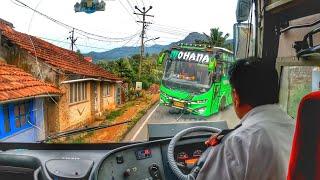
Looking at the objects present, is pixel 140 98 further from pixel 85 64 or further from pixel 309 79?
pixel 309 79

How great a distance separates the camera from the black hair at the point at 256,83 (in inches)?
65.1

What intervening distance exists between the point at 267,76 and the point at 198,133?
1024mm

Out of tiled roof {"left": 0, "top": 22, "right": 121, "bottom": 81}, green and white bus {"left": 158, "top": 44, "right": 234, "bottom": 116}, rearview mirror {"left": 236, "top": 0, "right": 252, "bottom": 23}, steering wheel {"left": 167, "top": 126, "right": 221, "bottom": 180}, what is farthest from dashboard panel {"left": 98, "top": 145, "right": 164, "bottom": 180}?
green and white bus {"left": 158, "top": 44, "right": 234, "bottom": 116}

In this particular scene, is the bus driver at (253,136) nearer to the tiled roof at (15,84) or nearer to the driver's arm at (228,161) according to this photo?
the driver's arm at (228,161)

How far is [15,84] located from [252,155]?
722 cm

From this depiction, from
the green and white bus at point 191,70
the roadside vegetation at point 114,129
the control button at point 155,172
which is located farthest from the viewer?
the green and white bus at point 191,70

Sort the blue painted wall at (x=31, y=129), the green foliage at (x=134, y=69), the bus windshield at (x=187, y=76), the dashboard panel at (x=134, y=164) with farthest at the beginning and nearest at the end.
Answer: the bus windshield at (x=187, y=76) → the green foliage at (x=134, y=69) → the blue painted wall at (x=31, y=129) → the dashboard panel at (x=134, y=164)

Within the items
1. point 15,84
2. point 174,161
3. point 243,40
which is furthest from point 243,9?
point 15,84

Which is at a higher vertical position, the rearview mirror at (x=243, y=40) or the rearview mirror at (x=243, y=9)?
the rearview mirror at (x=243, y=9)

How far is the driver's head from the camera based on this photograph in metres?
1.65

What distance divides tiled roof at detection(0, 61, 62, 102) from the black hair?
5291 millimetres

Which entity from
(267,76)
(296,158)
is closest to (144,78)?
(267,76)

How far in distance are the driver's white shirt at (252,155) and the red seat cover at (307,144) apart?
44 cm

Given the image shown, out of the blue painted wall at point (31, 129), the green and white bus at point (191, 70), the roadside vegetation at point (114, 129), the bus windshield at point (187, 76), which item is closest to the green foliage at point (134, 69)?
the green and white bus at point (191, 70)
